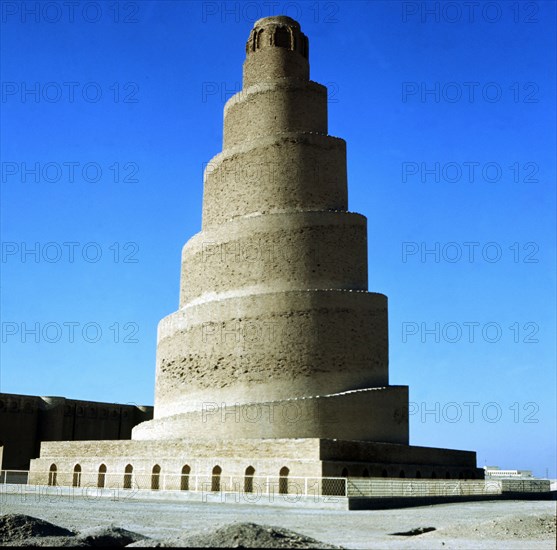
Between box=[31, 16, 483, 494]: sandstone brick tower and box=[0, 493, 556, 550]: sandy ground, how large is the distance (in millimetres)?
4553

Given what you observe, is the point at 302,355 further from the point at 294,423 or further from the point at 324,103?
the point at 324,103

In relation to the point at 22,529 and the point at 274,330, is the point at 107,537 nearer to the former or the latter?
the point at 22,529

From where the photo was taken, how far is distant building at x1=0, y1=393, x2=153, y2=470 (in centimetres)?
3322

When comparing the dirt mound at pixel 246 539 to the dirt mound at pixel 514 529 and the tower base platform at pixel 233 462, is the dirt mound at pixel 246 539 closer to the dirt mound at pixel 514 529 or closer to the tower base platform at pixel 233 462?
the dirt mound at pixel 514 529

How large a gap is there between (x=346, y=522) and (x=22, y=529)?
573cm

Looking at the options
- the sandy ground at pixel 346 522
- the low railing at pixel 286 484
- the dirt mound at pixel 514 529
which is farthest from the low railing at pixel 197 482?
the dirt mound at pixel 514 529

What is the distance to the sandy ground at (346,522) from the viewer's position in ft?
33.1

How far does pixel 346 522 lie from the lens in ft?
43.0

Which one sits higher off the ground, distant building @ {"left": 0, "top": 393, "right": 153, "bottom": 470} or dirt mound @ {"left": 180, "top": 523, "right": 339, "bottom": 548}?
distant building @ {"left": 0, "top": 393, "right": 153, "bottom": 470}

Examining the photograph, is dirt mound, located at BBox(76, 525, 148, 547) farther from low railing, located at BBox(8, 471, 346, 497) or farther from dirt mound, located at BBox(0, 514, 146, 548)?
low railing, located at BBox(8, 471, 346, 497)

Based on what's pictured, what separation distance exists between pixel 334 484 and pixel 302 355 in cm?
533

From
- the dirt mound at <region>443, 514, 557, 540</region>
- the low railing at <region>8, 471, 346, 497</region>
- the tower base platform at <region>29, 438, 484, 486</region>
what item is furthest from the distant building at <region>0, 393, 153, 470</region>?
the dirt mound at <region>443, 514, 557, 540</region>

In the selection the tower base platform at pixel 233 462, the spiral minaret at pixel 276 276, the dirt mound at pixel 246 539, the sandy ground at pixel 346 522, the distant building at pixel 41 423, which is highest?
the spiral minaret at pixel 276 276

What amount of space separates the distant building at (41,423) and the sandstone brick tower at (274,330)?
7.80m
